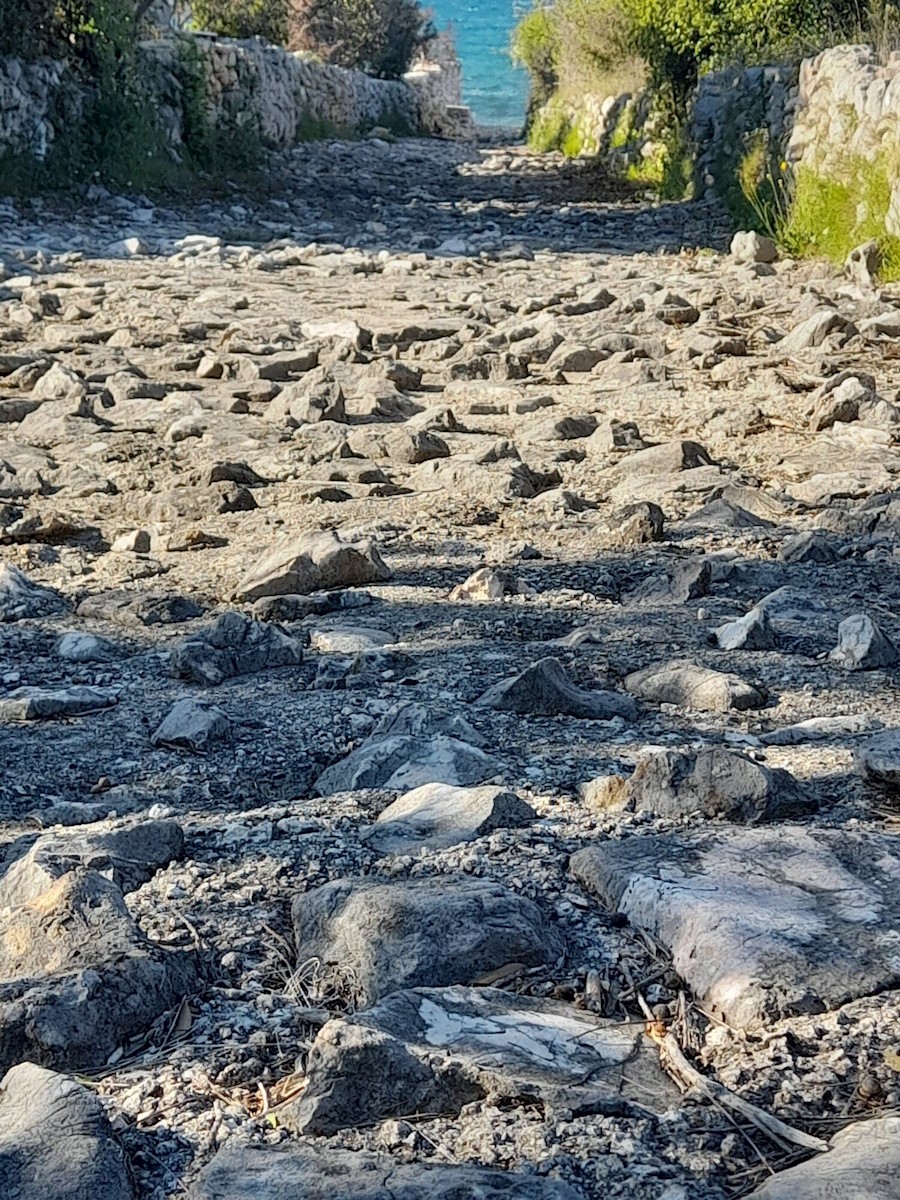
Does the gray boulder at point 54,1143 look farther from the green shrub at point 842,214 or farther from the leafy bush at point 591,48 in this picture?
the leafy bush at point 591,48

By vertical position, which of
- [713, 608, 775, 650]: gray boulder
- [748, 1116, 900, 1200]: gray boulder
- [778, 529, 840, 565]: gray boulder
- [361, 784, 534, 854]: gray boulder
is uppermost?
[748, 1116, 900, 1200]: gray boulder

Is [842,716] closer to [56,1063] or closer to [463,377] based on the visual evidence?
[56,1063]

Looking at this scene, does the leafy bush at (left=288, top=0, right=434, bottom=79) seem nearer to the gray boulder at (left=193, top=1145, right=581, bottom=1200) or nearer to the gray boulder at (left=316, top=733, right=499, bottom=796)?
the gray boulder at (left=316, top=733, right=499, bottom=796)

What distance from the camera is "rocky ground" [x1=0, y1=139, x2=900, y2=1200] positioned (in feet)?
Result: 4.53

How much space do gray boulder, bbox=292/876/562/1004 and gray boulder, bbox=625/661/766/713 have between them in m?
0.97

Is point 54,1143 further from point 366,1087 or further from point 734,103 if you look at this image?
point 734,103

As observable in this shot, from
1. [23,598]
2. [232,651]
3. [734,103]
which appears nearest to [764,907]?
[232,651]

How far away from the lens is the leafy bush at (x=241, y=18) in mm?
24547

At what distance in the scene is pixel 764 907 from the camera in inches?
67.1

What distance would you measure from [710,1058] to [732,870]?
1.20 ft

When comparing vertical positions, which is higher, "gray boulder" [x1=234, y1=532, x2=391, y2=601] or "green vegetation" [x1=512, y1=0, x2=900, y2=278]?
"green vegetation" [x1=512, y1=0, x2=900, y2=278]

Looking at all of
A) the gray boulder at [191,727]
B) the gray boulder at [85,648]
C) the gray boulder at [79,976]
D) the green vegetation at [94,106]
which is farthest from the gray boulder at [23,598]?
the green vegetation at [94,106]

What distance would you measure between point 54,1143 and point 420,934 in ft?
1.66

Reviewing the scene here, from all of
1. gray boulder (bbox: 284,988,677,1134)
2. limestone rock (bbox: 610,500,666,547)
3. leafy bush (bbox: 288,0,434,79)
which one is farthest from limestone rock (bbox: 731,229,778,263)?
leafy bush (bbox: 288,0,434,79)
